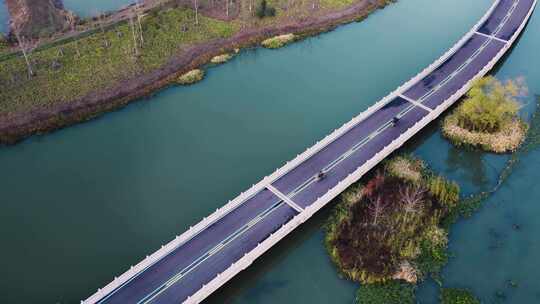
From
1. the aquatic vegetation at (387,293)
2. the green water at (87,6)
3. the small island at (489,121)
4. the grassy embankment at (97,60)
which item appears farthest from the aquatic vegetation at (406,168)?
the green water at (87,6)

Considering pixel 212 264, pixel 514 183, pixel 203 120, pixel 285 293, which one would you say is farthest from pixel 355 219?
pixel 203 120

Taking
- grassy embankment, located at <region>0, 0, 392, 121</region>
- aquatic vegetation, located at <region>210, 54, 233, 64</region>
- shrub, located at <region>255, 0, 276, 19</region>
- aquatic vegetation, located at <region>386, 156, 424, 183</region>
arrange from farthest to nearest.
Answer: shrub, located at <region>255, 0, 276, 19</region> → aquatic vegetation, located at <region>210, 54, 233, 64</region> → grassy embankment, located at <region>0, 0, 392, 121</region> → aquatic vegetation, located at <region>386, 156, 424, 183</region>

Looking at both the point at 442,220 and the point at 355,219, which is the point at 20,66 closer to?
the point at 355,219

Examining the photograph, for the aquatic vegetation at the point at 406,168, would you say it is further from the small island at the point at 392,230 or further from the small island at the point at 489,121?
the small island at the point at 489,121

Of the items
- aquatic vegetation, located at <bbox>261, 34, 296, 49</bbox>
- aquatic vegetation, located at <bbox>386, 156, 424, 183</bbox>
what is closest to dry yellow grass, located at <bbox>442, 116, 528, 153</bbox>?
aquatic vegetation, located at <bbox>386, 156, 424, 183</bbox>

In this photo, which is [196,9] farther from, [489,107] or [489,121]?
[489,121]

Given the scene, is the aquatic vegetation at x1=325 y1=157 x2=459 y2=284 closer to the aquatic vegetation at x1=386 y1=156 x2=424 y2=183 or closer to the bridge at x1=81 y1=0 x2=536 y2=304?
the aquatic vegetation at x1=386 y1=156 x2=424 y2=183

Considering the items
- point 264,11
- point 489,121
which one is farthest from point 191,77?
point 489,121
